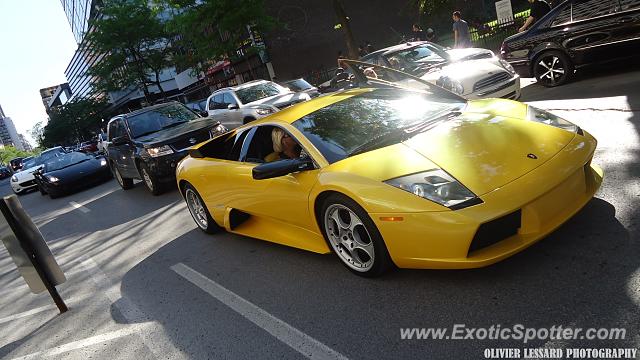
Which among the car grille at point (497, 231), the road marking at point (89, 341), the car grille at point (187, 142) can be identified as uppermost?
the car grille at point (187, 142)

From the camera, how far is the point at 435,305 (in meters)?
3.08

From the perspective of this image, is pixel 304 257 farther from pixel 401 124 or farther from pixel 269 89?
pixel 269 89

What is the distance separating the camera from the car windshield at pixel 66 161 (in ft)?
47.6

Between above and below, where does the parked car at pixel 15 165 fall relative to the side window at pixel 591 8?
below

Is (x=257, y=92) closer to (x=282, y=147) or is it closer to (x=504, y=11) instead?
A: (x=282, y=147)

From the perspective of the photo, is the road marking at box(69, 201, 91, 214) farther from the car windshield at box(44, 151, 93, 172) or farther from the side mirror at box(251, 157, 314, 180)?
the side mirror at box(251, 157, 314, 180)

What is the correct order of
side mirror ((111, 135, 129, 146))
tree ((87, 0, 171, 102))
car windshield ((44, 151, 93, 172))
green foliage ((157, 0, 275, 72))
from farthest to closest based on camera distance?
1. tree ((87, 0, 171, 102))
2. green foliage ((157, 0, 275, 72))
3. car windshield ((44, 151, 93, 172))
4. side mirror ((111, 135, 129, 146))

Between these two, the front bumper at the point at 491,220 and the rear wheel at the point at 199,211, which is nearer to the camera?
the front bumper at the point at 491,220

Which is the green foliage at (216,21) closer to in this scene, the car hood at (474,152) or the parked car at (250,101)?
the parked car at (250,101)

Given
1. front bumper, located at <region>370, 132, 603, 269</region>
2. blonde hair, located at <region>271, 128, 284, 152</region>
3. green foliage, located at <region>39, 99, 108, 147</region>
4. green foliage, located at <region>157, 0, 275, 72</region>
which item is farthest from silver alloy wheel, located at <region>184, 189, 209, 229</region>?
green foliage, located at <region>39, 99, 108, 147</region>

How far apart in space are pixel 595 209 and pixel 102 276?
16.7 ft

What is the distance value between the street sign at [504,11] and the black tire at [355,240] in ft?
54.5

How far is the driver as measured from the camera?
4.12m

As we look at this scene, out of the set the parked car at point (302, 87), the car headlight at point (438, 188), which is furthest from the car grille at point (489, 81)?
the parked car at point (302, 87)
